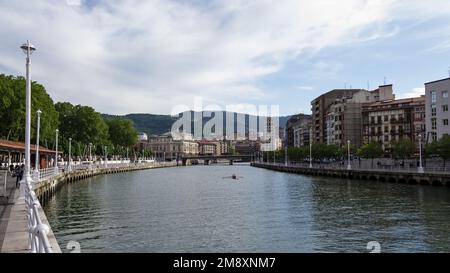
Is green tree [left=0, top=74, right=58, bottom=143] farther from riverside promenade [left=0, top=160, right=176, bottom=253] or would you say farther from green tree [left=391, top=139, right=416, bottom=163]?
green tree [left=391, top=139, right=416, bottom=163]

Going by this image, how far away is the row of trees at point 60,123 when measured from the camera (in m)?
76.0

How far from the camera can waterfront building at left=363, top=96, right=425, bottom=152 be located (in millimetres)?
128500

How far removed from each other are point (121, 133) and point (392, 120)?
8870cm

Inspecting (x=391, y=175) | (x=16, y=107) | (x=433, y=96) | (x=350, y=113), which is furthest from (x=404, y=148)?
(x=16, y=107)

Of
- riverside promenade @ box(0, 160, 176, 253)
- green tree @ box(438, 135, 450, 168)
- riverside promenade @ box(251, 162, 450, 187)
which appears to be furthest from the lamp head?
green tree @ box(438, 135, 450, 168)

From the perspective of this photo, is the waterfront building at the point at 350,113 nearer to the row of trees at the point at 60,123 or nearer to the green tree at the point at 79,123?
the row of trees at the point at 60,123

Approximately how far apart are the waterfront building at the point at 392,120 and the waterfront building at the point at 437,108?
71.0ft

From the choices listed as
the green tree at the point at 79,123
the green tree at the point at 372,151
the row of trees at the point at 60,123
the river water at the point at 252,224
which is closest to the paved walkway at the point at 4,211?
the river water at the point at 252,224

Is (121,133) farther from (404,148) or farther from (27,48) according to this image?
(27,48)

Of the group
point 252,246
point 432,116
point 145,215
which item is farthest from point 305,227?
point 432,116

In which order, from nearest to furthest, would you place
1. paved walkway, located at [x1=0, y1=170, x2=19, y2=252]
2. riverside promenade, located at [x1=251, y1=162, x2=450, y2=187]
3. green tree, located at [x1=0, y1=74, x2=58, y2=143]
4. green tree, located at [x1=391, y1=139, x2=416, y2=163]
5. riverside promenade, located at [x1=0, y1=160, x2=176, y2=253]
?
riverside promenade, located at [x1=0, y1=160, x2=176, y2=253] → paved walkway, located at [x1=0, y1=170, x2=19, y2=252] → riverside promenade, located at [x1=251, y1=162, x2=450, y2=187] → green tree, located at [x1=0, y1=74, x2=58, y2=143] → green tree, located at [x1=391, y1=139, x2=416, y2=163]

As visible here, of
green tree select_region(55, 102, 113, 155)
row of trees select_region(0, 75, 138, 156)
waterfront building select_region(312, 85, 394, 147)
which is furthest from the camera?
waterfront building select_region(312, 85, 394, 147)

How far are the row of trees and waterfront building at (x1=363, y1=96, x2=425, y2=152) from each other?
7715 centimetres
